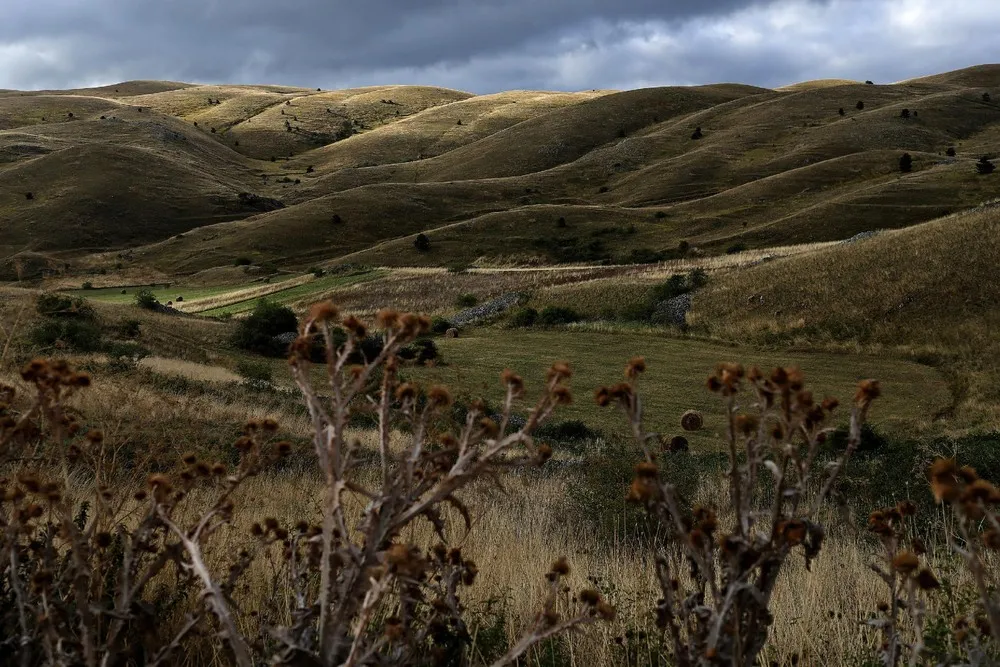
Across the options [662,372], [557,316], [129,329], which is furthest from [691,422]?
[129,329]

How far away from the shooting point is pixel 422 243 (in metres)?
68.0

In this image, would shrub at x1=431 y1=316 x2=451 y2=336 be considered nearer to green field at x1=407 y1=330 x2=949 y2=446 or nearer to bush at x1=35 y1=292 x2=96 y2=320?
green field at x1=407 y1=330 x2=949 y2=446

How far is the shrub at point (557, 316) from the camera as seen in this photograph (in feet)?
118

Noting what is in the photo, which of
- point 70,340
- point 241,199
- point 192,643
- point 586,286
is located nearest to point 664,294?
point 586,286

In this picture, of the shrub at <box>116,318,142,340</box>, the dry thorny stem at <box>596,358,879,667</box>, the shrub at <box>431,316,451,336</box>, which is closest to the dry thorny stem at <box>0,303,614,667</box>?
the dry thorny stem at <box>596,358,879,667</box>

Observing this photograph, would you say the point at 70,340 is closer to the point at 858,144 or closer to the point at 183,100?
the point at 858,144

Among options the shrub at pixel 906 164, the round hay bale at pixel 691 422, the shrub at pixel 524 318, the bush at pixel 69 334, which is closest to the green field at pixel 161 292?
the bush at pixel 69 334

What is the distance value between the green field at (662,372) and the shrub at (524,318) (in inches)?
95.1

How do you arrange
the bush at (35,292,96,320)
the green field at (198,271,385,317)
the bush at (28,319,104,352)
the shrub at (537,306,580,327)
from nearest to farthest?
the bush at (28,319,104,352) < the bush at (35,292,96,320) < the shrub at (537,306,580,327) < the green field at (198,271,385,317)

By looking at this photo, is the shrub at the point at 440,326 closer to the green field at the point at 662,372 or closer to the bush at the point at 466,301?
the green field at the point at 662,372

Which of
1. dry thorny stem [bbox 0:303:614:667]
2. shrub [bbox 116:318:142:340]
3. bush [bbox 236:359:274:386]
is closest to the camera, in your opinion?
dry thorny stem [bbox 0:303:614:667]

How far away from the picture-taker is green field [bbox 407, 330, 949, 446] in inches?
799

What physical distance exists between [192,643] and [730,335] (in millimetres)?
29564

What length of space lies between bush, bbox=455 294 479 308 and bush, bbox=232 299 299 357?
36.0 ft
